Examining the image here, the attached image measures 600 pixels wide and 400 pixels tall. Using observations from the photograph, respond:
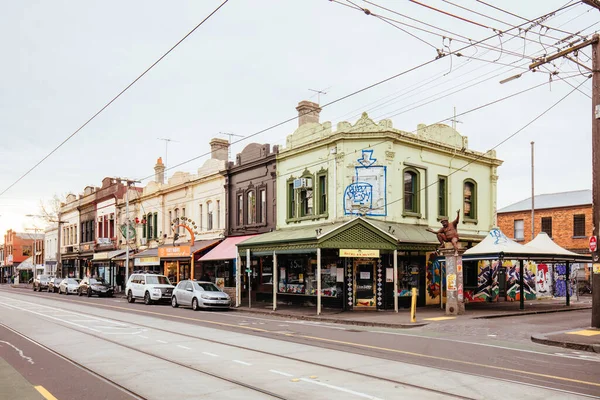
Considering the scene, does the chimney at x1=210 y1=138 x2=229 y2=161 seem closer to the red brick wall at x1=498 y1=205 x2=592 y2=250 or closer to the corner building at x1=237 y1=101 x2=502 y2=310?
the corner building at x1=237 y1=101 x2=502 y2=310

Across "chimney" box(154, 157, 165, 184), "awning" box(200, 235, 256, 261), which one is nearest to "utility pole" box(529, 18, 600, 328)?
"awning" box(200, 235, 256, 261)

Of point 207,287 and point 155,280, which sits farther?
point 155,280

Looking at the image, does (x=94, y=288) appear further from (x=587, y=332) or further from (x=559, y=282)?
(x=587, y=332)

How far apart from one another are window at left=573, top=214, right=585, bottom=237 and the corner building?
17.0m

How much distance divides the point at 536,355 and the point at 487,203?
782 inches

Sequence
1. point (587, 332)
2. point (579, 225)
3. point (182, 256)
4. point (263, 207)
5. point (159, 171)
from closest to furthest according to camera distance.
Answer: point (587, 332), point (263, 207), point (182, 256), point (579, 225), point (159, 171)

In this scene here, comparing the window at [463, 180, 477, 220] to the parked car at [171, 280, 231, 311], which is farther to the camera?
the window at [463, 180, 477, 220]

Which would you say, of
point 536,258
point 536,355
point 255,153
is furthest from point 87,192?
point 536,355

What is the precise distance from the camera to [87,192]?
2307 inches

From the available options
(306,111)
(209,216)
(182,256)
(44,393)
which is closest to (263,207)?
(306,111)

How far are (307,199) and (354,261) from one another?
4.62m

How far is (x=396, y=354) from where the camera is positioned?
1233cm

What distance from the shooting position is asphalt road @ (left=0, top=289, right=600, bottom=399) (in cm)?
886

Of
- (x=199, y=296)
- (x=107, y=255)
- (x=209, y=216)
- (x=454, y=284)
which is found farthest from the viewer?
(x=107, y=255)
